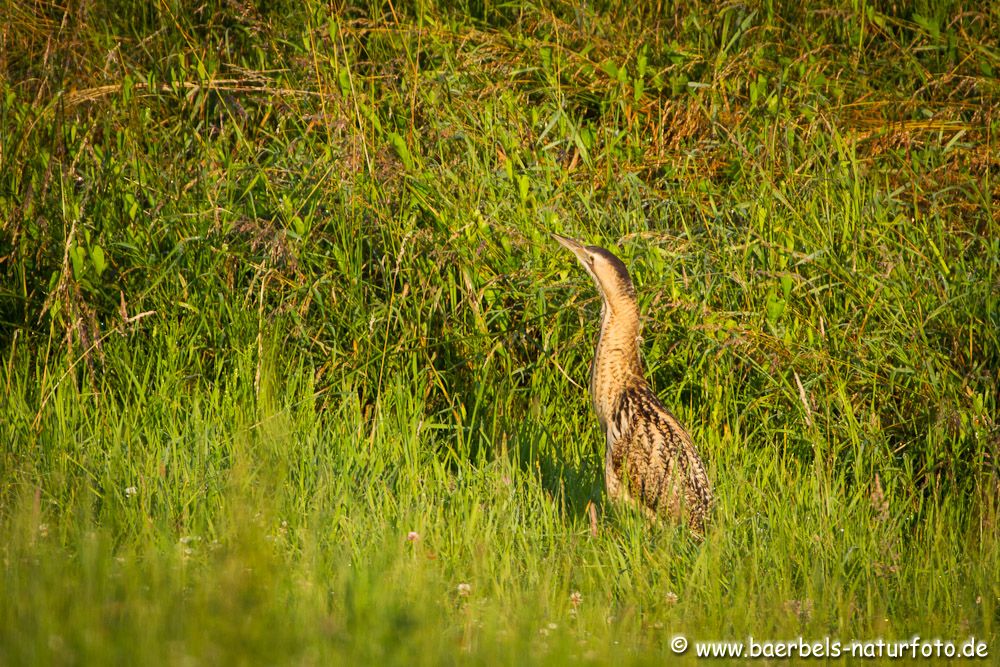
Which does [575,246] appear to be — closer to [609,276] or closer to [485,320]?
[609,276]

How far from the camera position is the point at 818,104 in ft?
20.4

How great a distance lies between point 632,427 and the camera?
15.0 ft

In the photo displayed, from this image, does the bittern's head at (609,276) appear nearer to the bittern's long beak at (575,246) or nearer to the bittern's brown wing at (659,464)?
the bittern's long beak at (575,246)

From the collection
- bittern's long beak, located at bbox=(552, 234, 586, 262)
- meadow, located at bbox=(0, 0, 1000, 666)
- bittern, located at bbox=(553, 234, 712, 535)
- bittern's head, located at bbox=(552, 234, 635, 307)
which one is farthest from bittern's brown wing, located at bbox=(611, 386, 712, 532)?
bittern's long beak, located at bbox=(552, 234, 586, 262)

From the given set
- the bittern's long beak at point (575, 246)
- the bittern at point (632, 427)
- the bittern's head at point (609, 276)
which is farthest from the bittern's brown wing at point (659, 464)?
the bittern's long beak at point (575, 246)

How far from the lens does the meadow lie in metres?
3.71

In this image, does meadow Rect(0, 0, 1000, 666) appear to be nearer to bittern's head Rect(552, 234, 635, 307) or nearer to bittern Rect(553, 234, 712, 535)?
bittern Rect(553, 234, 712, 535)

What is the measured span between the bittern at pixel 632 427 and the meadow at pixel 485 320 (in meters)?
0.15

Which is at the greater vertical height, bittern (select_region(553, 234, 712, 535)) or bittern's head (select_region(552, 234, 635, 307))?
bittern's head (select_region(552, 234, 635, 307))

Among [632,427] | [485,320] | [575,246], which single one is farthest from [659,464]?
[485,320]

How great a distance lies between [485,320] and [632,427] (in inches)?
41.6

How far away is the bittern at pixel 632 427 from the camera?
449 centimetres

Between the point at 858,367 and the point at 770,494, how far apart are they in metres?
0.80

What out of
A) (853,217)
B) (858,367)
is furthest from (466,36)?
(858,367)
